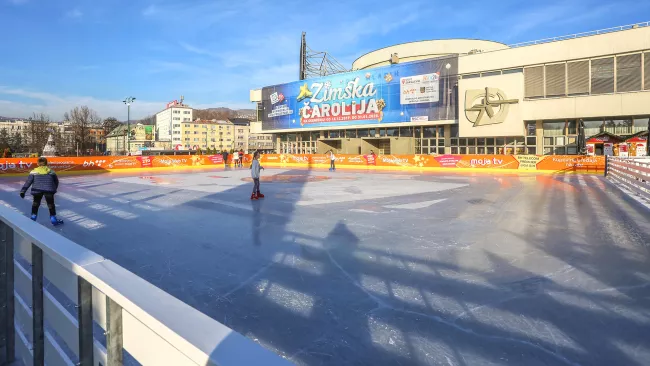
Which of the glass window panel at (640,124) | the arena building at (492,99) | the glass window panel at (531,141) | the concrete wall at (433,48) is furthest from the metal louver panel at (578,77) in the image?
the concrete wall at (433,48)

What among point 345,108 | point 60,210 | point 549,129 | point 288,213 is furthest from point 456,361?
point 345,108

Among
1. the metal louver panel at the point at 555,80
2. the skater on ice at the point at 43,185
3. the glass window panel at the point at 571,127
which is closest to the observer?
the skater on ice at the point at 43,185

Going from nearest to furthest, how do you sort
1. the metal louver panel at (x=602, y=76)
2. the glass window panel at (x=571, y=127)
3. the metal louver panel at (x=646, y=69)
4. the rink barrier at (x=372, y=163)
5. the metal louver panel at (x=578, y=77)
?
the rink barrier at (x=372, y=163) → the metal louver panel at (x=646, y=69) → the metal louver panel at (x=602, y=76) → the metal louver panel at (x=578, y=77) → the glass window panel at (x=571, y=127)

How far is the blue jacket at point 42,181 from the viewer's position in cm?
861

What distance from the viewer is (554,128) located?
3256cm

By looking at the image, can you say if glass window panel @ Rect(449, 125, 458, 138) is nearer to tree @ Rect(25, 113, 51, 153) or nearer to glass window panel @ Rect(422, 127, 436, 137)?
glass window panel @ Rect(422, 127, 436, 137)

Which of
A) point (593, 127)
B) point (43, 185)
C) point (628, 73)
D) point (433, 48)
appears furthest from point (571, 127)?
point (43, 185)

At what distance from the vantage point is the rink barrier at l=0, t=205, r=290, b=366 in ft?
3.44

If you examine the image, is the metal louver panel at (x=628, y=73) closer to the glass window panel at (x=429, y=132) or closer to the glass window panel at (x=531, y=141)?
the glass window panel at (x=531, y=141)

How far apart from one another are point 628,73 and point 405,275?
33730mm

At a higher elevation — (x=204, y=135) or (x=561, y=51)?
(x=204, y=135)

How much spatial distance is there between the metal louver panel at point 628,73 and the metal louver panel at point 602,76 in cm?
43

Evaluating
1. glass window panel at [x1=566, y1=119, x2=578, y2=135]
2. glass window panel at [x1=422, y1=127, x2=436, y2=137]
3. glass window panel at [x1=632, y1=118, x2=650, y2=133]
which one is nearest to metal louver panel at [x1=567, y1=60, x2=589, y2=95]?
glass window panel at [x1=566, y1=119, x2=578, y2=135]

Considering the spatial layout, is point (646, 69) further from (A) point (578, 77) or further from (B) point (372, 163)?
(B) point (372, 163)
